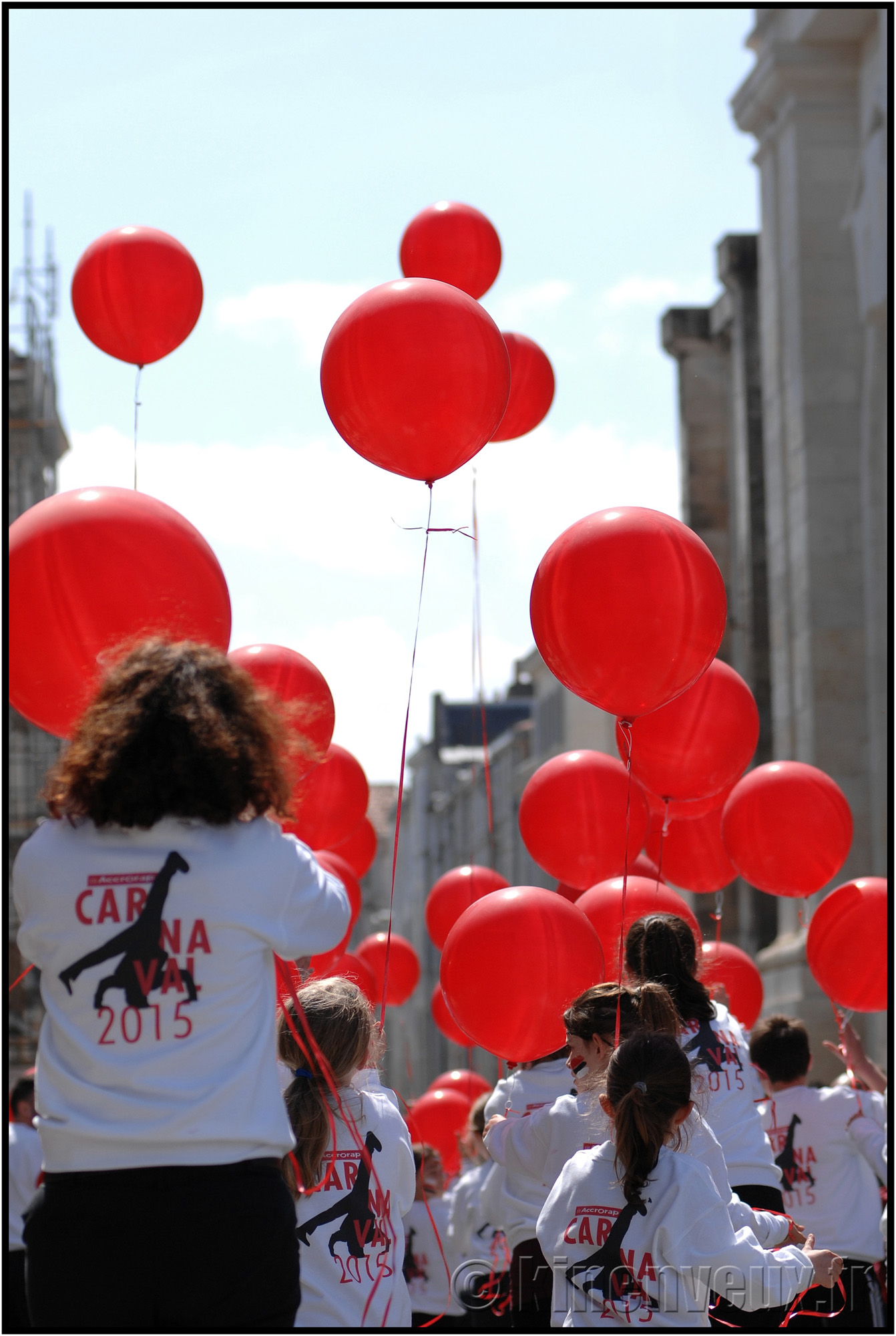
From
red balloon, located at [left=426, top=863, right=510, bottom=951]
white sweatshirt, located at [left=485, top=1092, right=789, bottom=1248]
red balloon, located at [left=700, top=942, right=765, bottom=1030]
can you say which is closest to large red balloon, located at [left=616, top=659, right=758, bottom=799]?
red balloon, located at [left=700, top=942, right=765, bottom=1030]

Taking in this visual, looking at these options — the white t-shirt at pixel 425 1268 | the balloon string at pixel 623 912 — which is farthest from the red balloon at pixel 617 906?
the white t-shirt at pixel 425 1268

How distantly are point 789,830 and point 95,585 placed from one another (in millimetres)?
3961

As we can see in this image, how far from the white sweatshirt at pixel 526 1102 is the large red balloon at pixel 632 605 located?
1122mm

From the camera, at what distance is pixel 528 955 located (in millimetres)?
4551

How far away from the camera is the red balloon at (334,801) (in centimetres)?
619

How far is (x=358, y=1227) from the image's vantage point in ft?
11.6

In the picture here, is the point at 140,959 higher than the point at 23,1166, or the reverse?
the point at 140,959

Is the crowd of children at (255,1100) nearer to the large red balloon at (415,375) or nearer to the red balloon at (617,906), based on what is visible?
the red balloon at (617,906)

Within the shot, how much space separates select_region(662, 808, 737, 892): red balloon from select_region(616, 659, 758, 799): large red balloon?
1.30 metres

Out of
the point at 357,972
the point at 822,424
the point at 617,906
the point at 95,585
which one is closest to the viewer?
the point at 95,585

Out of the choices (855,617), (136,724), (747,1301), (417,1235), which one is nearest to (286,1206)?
(136,724)

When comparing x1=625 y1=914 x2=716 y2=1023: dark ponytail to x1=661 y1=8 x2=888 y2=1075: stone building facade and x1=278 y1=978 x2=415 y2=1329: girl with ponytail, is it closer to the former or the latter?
x1=278 y1=978 x2=415 y2=1329: girl with ponytail

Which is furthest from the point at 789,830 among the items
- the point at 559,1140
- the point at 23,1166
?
the point at 23,1166

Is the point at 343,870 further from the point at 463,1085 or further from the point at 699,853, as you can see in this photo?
the point at 463,1085
